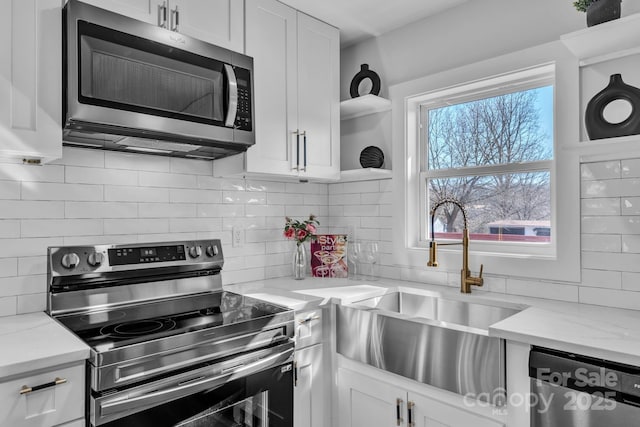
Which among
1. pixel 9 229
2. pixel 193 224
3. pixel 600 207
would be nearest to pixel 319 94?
pixel 193 224

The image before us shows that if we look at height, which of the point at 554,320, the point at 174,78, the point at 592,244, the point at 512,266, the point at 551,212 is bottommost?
the point at 554,320

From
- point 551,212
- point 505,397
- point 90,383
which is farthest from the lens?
point 551,212

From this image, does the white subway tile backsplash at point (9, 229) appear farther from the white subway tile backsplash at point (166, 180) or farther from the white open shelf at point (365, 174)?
the white open shelf at point (365, 174)

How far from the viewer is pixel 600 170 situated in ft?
5.85

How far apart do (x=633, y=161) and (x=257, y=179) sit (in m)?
1.84

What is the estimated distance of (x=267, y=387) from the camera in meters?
1.66

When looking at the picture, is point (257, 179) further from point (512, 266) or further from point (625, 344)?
point (625, 344)

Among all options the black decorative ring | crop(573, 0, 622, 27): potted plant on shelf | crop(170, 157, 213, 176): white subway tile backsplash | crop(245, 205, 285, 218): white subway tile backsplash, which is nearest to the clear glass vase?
crop(245, 205, 285, 218): white subway tile backsplash

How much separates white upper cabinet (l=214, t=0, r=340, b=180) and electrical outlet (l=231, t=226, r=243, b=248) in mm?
353

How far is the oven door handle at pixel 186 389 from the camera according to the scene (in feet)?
4.12

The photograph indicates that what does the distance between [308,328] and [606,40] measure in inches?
68.6

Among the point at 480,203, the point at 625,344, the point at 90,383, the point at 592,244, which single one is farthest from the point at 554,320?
the point at 90,383

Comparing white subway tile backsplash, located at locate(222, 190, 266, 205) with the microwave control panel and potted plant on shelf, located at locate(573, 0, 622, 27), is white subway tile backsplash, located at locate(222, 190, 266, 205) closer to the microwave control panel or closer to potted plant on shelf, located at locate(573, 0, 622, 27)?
the microwave control panel

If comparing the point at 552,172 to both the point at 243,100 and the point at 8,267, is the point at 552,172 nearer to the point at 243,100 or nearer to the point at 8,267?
the point at 243,100
